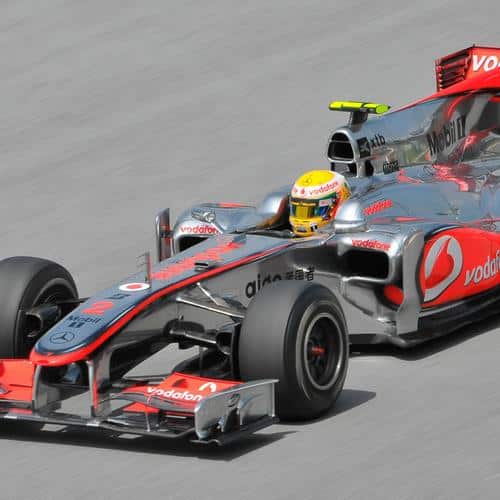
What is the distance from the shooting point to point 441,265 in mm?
9805

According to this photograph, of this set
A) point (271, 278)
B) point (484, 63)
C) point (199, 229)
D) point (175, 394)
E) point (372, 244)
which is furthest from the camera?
point (484, 63)

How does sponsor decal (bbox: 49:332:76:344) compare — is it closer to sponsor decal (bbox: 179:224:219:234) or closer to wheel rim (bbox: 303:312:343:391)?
wheel rim (bbox: 303:312:343:391)

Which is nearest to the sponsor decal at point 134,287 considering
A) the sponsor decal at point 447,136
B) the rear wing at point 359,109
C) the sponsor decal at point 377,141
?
the sponsor decal at point 377,141

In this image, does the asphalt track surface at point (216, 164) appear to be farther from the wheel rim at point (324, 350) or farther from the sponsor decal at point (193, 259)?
the sponsor decal at point (193, 259)

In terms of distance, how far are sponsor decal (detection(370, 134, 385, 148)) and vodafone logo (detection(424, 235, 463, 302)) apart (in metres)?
1.67

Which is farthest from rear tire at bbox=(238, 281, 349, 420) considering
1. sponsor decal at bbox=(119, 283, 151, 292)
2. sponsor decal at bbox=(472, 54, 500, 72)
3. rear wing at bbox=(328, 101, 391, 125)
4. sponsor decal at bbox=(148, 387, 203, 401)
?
sponsor decal at bbox=(472, 54, 500, 72)

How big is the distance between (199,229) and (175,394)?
2883 millimetres

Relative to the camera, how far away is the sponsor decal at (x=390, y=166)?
1137 cm

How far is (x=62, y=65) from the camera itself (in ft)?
62.2

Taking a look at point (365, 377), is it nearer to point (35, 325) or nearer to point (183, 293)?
point (183, 293)

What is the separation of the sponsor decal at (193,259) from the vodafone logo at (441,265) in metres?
1.33

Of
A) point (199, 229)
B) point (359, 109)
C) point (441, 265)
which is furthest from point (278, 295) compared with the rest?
point (359, 109)

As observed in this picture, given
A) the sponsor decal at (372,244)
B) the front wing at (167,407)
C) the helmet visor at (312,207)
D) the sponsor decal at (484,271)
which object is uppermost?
the helmet visor at (312,207)

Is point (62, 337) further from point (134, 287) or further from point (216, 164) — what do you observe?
point (216, 164)
